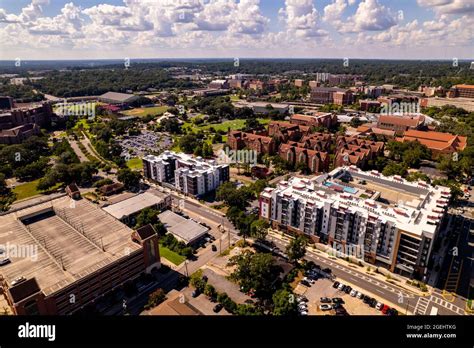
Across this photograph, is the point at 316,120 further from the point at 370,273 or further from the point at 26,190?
the point at 26,190

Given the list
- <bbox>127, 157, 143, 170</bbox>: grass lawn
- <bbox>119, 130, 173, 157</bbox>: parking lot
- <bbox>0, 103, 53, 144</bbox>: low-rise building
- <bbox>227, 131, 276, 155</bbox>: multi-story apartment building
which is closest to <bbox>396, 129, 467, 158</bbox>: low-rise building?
<bbox>227, 131, 276, 155</bbox>: multi-story apartment building

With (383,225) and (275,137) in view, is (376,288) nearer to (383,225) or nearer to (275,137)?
(383,225)

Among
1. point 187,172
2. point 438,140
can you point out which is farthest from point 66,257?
point 438,140

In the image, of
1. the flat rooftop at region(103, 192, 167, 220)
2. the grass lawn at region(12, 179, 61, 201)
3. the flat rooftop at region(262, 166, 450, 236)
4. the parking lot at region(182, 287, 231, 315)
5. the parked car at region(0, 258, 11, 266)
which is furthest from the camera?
the grass lawn at region(12, 179, 61, 201)

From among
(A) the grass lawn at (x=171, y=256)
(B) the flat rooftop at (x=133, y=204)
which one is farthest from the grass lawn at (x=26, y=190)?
(A) the grass lawn at (x=171, y=256)

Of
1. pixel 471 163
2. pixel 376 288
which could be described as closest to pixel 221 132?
pixel 471 163

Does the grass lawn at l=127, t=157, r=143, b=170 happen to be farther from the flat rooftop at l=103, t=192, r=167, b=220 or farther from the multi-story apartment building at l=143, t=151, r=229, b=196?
the flat rooftop at l=103, t=192, r=167, b=220

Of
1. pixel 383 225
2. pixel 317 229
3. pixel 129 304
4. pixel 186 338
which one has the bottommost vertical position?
pixel 129 304
